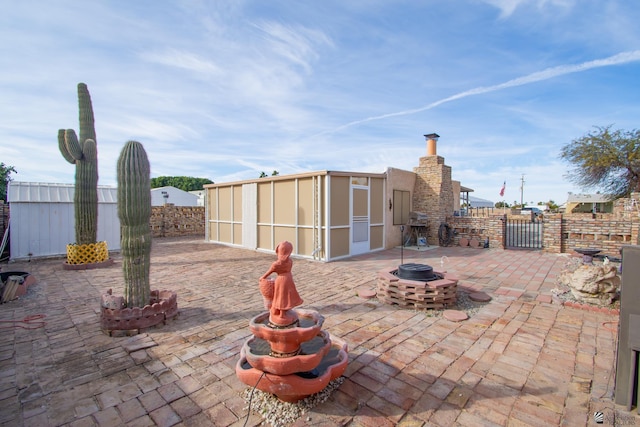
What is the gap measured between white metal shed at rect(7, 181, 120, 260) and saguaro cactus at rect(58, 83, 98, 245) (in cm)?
83

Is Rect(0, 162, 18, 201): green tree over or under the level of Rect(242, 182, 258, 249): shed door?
over

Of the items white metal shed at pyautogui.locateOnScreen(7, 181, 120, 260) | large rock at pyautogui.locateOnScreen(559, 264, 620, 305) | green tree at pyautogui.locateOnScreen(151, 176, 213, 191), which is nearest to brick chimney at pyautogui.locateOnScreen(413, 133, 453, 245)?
large rock at pyautogui.locateOnScreen(559, 264, 620, 305)

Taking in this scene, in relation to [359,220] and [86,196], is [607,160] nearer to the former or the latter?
[359,220]

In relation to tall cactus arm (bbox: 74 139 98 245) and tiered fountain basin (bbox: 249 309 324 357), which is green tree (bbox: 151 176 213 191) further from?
tiered fountain basin (bbox: 249 309 324 357)

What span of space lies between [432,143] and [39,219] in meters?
14.6

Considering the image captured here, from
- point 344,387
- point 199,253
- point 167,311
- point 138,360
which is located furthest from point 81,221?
point 344,387

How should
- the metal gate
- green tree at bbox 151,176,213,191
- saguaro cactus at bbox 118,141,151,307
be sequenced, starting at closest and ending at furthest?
1. saguaro cactus at bbox 118,141,151,307
2. the metal gate
3. green tree at bbox 151,176,213,191

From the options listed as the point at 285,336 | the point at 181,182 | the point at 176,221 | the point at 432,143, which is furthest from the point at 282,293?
the point at 181,182

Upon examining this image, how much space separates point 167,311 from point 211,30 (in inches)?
225

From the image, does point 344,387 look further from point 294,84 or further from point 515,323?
point 294,84

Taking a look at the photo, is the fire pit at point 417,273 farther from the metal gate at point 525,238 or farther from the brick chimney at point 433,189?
the metal gate at point 525,238

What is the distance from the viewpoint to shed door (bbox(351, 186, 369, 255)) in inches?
367

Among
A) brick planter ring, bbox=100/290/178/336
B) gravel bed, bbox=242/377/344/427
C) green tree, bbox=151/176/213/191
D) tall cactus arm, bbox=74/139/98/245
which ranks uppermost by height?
green tree, bbox=151/176/213/191

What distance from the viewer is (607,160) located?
58.5ft
